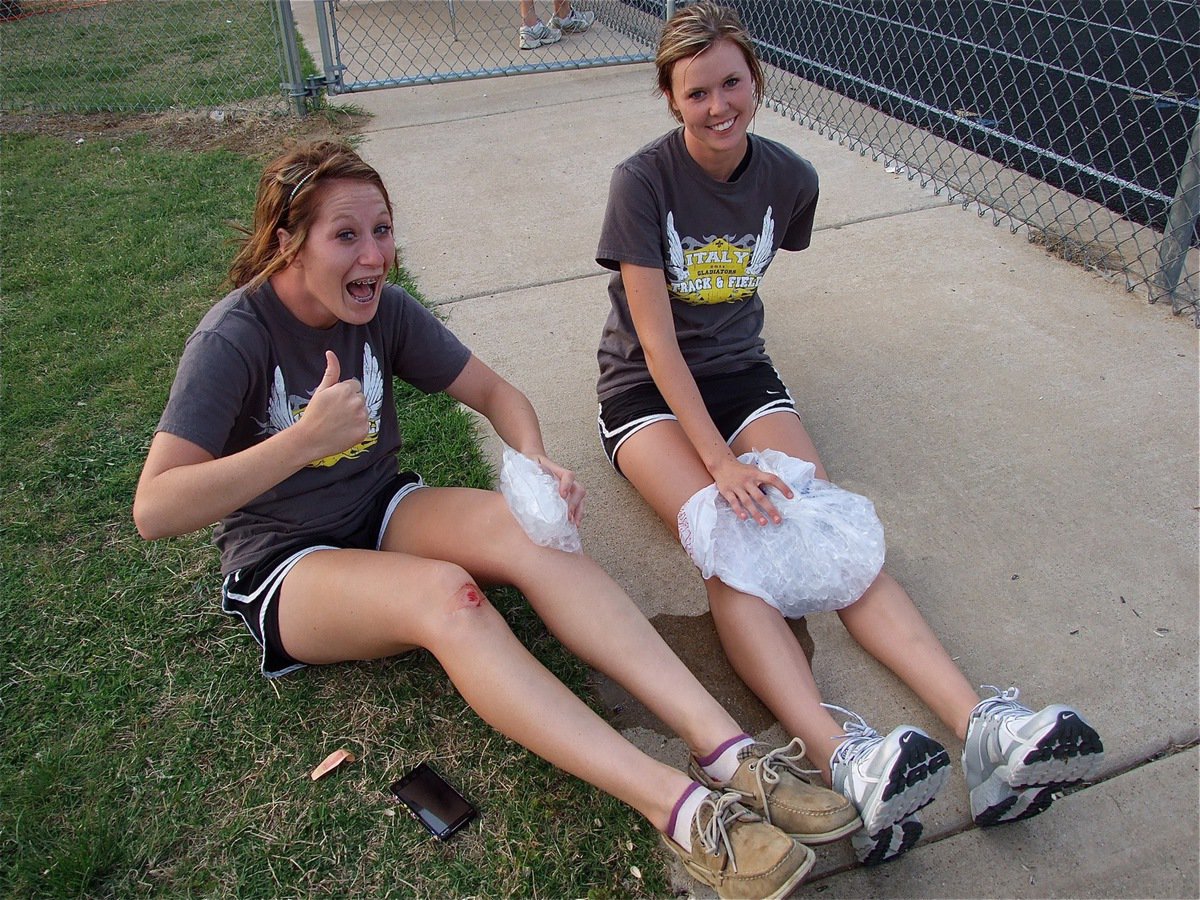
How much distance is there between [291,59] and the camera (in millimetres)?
5758

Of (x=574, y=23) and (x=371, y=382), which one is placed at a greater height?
(x=574, y=23)

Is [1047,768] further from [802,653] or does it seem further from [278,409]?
[278,409]

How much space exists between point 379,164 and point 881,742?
441cm

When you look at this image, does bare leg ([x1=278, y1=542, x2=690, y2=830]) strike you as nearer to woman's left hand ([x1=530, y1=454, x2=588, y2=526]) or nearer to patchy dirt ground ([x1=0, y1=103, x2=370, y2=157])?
woman's left hand ([x1=530, y1=454, x2=588, y2=526])

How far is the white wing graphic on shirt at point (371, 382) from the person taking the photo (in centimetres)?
210

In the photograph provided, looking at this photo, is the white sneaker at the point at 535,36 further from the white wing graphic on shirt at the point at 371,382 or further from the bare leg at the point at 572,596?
the bare leg at the point at 572,596

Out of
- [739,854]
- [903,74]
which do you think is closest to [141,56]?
[903,74]

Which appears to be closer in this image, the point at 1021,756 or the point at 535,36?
the point at 1021,756

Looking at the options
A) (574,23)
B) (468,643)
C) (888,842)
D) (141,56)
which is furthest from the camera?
(141,56)

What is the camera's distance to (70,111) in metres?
6.42

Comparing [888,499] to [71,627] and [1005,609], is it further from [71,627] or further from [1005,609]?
[71,627]

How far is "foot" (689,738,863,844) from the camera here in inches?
66.2

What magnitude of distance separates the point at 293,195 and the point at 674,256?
99 cm

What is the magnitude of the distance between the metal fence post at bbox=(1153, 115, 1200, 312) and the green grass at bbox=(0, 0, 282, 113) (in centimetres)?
522
